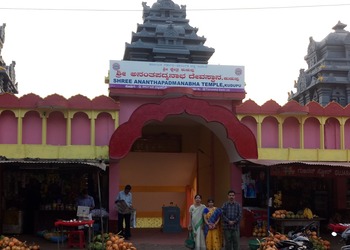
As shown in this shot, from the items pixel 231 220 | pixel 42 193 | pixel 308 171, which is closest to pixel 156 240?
pixel 231 220

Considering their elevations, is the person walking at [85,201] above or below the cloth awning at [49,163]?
below

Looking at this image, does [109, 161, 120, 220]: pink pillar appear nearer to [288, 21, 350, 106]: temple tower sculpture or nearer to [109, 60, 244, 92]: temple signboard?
[109, 60, 244, 92]: temple signboard

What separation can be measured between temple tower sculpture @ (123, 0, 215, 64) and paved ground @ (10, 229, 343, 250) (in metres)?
14.0

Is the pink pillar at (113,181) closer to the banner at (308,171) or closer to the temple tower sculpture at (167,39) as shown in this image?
the banner at (308,171)

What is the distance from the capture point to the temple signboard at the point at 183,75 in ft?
49.0

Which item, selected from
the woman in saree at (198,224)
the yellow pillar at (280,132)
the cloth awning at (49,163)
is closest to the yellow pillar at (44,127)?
the cloth awning at (49,163)

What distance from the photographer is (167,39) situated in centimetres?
2877

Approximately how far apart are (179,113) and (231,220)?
404 centimetres

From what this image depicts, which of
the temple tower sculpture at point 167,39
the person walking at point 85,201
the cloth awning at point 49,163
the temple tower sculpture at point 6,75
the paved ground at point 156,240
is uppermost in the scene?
the temple tower sculpture at point 167,39

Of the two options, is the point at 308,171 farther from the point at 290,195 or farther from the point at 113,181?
the point at 113,181

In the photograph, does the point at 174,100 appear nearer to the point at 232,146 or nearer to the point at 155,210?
the point at 232,146

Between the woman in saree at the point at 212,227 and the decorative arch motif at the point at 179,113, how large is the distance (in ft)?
11.0

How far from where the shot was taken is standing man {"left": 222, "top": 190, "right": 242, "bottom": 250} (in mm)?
10945

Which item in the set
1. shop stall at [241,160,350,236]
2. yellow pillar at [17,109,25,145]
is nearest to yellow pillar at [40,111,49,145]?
yellow pillar at [17,109,25,145]
